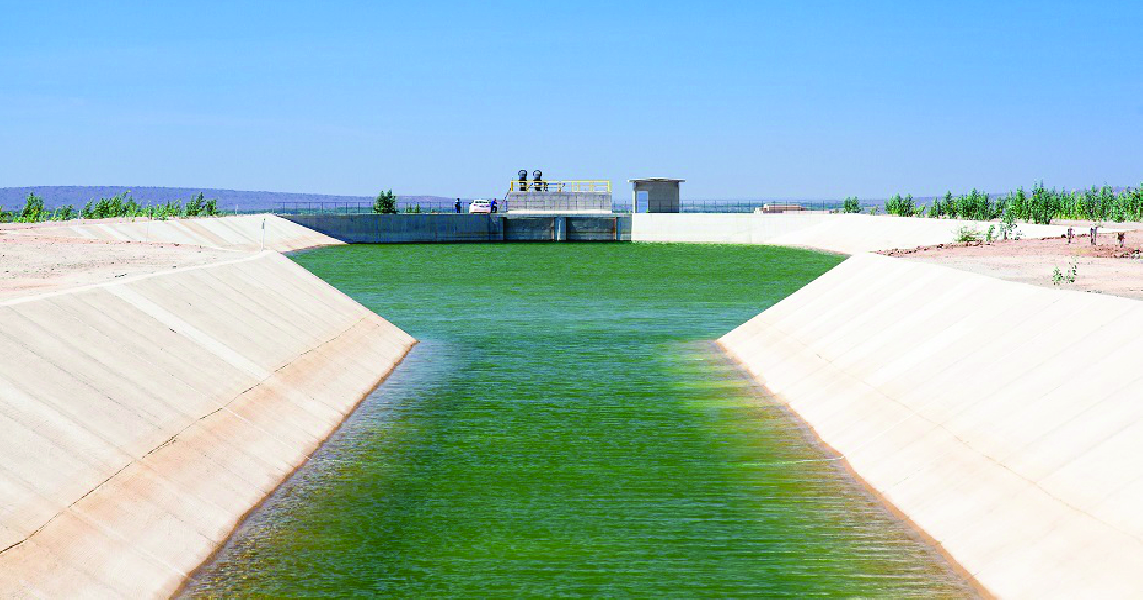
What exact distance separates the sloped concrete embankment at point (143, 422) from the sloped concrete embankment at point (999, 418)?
35.8 ft

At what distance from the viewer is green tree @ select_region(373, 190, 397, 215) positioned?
133500mm

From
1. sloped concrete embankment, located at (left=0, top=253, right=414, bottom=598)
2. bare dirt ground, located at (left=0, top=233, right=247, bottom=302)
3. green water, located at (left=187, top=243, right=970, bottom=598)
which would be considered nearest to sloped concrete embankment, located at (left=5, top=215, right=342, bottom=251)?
bare dirt ground, located at (left=0, top=233, right=247, bottom=302)

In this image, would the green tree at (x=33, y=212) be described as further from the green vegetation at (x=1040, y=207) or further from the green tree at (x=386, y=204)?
the green vegetation at (x=1040, y=207)

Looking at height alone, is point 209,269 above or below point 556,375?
above

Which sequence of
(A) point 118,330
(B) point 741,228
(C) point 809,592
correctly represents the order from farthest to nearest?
(B) point 741,228
(A) point 118,330
(C) point 809,592

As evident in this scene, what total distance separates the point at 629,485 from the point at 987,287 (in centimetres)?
1065

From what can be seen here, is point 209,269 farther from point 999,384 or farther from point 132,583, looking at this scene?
point 999,384

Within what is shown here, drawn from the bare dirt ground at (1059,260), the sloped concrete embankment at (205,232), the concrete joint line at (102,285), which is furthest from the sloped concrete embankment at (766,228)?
the concrete joint line at (102,285)

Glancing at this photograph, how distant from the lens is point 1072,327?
20.9m

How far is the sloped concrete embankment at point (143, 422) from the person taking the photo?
571 inches

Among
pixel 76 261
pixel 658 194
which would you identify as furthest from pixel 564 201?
pixel 76 261

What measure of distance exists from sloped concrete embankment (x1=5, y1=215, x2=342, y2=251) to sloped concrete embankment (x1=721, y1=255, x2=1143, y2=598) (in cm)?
5659

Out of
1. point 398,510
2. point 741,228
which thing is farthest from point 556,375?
point 741,228

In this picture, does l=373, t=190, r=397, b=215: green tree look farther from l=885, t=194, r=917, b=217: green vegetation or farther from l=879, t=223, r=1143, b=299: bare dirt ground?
l=879, t=223, r=1143, b=299: bare dirt ground
